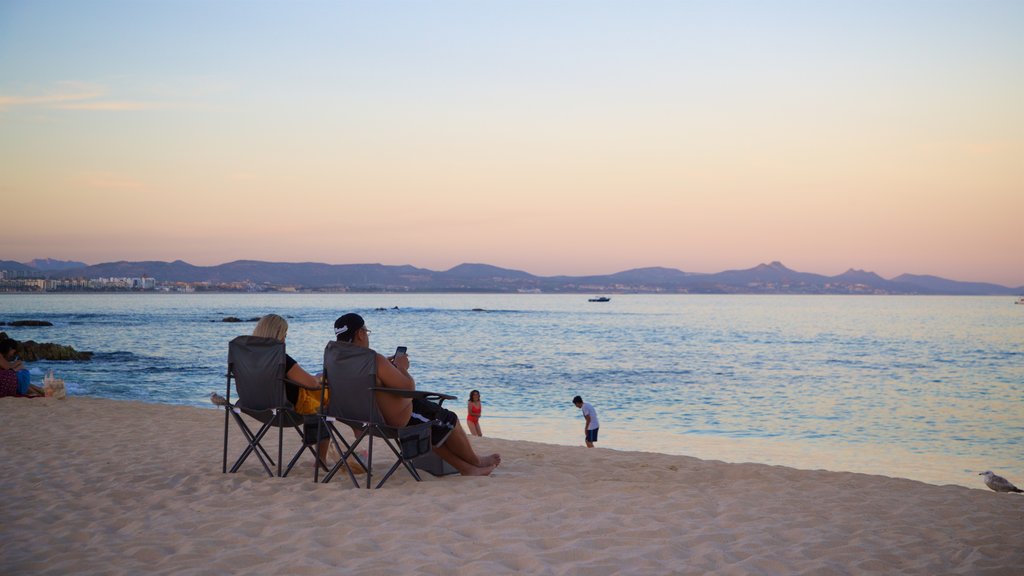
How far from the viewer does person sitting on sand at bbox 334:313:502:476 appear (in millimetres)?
5898

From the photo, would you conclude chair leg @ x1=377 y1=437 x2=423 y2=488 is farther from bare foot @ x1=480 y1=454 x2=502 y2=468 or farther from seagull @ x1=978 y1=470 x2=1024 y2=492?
seagull @ x1=978 y1=470 x2=1024 y2=492

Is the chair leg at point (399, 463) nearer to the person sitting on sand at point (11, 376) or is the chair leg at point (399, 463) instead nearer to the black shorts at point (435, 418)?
the black shorts at point (435, 418)

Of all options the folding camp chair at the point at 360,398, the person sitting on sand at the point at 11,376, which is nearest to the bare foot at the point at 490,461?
the folding camp chair at the point at 360,398

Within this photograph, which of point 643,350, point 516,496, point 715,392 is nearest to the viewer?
point 516,496

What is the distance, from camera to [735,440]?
1348 centimetres

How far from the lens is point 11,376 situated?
1194cm

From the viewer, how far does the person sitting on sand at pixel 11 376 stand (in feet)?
38.9

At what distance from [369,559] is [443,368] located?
79.6 ft

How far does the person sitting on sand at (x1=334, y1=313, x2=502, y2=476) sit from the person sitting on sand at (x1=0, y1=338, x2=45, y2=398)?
8113 millimetres

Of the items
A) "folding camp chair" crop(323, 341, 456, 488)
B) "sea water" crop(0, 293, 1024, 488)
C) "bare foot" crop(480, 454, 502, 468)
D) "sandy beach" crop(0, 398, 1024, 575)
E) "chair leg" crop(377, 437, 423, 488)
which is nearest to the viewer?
"sandy beach" crop(0, 398, 1024, 575)

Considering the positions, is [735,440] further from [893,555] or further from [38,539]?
[38,539]

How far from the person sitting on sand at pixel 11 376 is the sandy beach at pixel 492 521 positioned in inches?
203

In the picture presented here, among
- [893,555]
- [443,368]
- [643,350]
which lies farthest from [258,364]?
[643,350]

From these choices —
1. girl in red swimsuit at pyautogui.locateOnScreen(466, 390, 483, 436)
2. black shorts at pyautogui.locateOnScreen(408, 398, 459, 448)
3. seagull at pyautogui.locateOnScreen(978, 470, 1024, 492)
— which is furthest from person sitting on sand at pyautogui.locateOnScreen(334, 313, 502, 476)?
girl in red swimsuit at pyautogui.locateOnScreen(466, 390, 483, 436)
